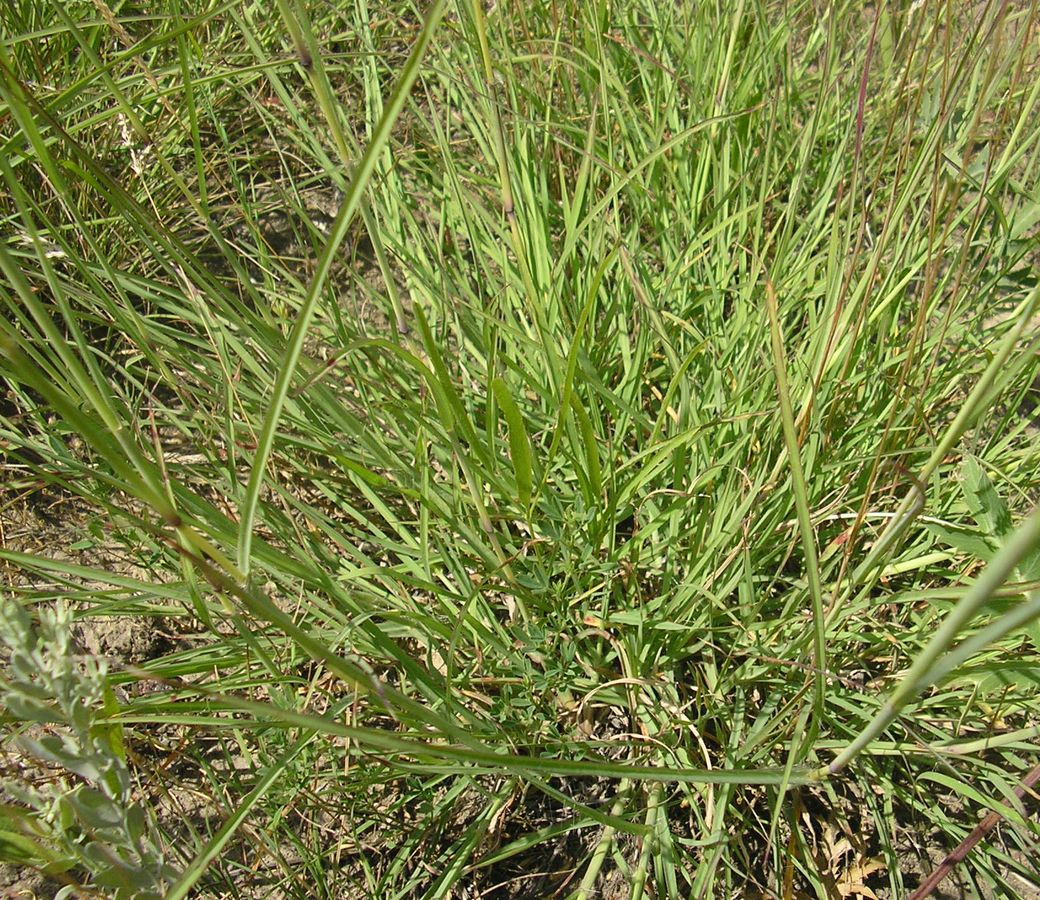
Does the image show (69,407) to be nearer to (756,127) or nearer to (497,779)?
(497,779)

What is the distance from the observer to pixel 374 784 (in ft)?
3.79

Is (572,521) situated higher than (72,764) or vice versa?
(72,764)

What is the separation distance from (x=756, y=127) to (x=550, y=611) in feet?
3.29

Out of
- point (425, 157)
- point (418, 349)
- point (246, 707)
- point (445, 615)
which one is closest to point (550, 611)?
point (445, 615)

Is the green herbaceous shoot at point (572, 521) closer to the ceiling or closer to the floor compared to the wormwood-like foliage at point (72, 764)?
closer to the floor

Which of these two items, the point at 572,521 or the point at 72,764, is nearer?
the point at 72,764

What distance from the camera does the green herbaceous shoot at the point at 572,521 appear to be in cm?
99

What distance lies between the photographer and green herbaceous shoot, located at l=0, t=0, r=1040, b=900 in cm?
99

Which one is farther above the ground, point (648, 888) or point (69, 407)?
point (69, 407)

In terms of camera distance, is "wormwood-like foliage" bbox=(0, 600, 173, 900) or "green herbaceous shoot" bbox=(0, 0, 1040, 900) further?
"green herbaceous shoot" bbox=(0, 0, 1040, 900)

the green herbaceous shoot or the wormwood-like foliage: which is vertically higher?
the wormwood-like foliage

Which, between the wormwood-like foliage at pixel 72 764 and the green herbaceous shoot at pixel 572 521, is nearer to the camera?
the wormwood-like foliage at pixel 72 764

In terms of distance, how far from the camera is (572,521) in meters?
1.21

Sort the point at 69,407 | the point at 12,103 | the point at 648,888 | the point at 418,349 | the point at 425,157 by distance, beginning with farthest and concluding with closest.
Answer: the point at 425,157 < the point at 418,349 < the point at 648,888 < the point at 12,103 < the point at 69,407
